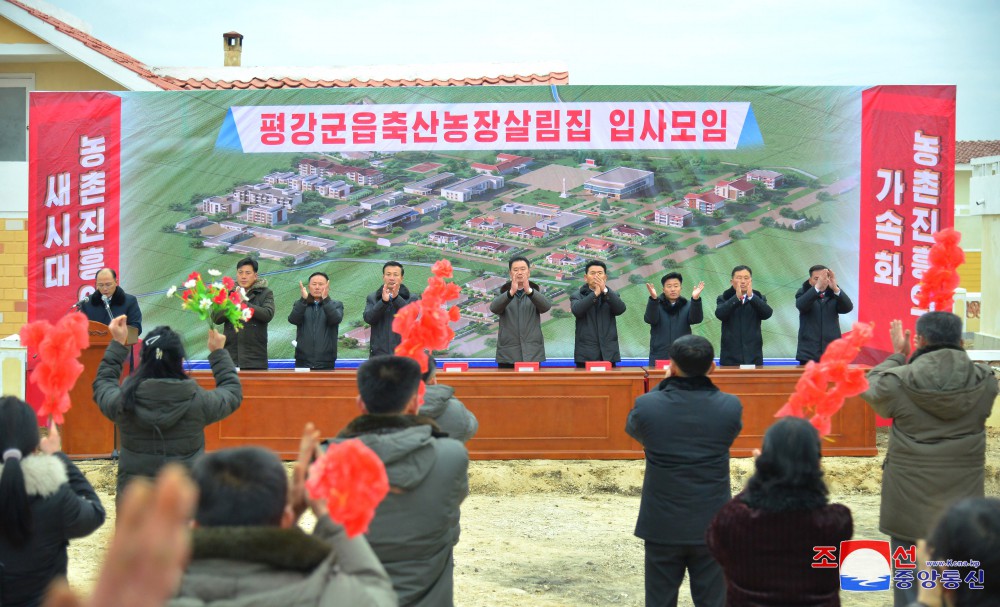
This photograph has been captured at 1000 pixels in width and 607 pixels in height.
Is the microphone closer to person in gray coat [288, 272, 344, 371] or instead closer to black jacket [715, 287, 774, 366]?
person in gray coat [288, 272, 344, 371]

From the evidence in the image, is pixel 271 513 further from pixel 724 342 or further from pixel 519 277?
pixel 724 342

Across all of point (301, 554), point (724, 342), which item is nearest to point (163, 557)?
point (301, 554)

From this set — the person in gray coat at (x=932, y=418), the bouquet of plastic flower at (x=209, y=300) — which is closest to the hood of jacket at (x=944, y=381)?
the person in gray coat at (x=932, y=418)

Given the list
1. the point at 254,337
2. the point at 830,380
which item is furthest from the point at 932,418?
the point at 254,337

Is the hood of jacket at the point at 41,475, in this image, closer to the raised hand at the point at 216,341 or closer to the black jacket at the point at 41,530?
the black jacket at the point at 41,530

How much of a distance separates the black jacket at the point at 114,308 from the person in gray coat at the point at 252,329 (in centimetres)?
71

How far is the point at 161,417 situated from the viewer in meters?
3.54

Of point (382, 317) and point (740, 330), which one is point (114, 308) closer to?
point (382, 317)

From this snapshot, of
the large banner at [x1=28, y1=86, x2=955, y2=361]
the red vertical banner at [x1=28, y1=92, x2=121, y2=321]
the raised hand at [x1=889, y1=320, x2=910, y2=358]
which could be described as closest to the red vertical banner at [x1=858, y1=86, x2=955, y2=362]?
the large banner at [x1=28, y1=86, x2=955, y2=361]

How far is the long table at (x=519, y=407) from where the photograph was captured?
293 inches

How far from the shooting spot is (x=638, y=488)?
7148 millimetres

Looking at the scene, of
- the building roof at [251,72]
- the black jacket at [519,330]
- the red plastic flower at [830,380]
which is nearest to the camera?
the red plastic flower at [830,380]

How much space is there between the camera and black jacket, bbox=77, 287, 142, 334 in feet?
25.0

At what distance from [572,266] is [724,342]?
5.58ft
